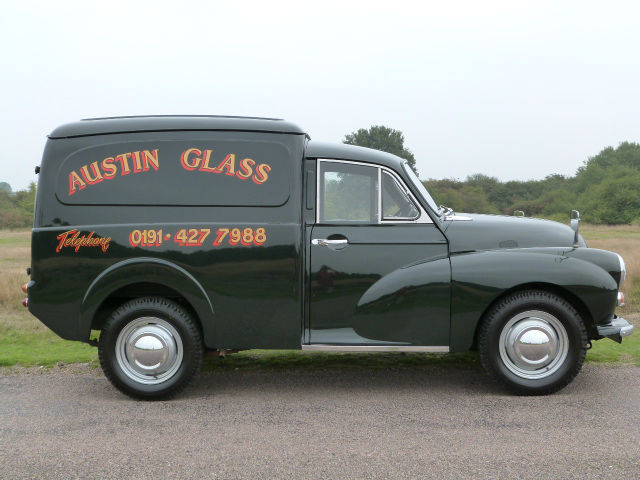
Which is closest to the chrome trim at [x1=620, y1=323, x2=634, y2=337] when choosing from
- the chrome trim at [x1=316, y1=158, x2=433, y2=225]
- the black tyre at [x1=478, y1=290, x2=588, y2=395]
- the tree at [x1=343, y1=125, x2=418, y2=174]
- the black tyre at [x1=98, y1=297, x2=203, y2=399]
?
the black tyre at [x1=478, y1=290, x2=588, y2=395]

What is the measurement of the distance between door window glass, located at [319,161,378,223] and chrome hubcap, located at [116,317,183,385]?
5.51 feet

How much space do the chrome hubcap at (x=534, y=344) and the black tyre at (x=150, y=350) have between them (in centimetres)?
266

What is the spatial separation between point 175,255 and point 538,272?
10.1 ft

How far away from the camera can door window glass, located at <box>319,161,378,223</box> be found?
17.5 feet

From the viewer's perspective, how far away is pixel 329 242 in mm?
5262

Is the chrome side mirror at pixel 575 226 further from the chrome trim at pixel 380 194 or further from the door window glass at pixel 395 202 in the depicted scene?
the door window glass at pixel 395 202

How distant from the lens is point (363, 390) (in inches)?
213

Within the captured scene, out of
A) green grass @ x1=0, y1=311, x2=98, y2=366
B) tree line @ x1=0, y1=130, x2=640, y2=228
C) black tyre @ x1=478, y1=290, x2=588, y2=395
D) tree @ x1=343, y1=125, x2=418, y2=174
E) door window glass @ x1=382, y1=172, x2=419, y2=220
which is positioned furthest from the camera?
tree @ x1=343, y1=125, x2=418, y2=174

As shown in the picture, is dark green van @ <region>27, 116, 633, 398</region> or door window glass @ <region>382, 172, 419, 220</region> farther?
door window glass @ <region>382, 172, 419, 220</region>

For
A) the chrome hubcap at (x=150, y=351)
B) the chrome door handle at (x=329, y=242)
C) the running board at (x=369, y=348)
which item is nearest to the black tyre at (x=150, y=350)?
the chrome hubcap at (x=150, y=351)

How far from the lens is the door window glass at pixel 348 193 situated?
210 inches

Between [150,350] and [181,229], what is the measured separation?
1.07m

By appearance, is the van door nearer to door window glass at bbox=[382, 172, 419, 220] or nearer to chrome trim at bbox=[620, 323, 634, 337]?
door window glass at bbox=[382, 172, 419, 220]

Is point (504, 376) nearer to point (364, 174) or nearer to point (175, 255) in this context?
point (364, 174)
